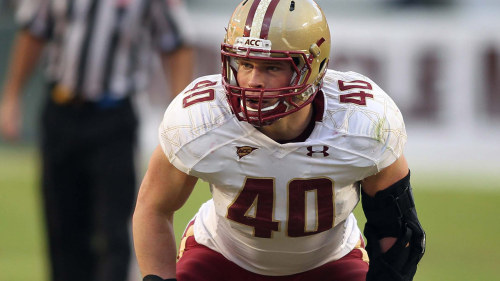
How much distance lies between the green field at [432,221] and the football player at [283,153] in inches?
114

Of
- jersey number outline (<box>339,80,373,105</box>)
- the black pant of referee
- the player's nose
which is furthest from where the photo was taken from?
the black pant of referee

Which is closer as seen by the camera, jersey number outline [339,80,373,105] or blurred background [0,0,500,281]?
jersey number outline [339,80,373,105]

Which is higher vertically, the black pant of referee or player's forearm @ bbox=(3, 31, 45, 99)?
player's forearm @ bbox=(3, 31, 45, 99)

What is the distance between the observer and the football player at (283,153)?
298 centimetres

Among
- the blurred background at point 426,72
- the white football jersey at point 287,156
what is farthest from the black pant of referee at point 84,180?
the blurred background at point 426,72

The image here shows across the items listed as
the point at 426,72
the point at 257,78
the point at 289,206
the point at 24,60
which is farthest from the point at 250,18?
the point at 426,72

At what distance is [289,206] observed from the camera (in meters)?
3.04

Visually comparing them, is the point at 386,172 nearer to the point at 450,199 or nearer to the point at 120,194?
the point at 120,194

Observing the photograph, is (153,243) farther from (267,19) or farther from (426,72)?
(426,72)

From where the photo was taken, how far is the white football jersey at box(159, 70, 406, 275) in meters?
2.99

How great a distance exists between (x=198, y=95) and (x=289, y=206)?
1.41 ft

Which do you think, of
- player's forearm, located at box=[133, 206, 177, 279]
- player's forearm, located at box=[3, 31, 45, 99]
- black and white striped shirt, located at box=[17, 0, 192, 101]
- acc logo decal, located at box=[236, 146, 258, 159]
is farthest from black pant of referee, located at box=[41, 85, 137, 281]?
acc logo decal, located at box=[236, 146, 258, 159]

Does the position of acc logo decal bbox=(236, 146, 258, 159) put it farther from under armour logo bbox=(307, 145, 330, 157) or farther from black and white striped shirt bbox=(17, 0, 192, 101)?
black and white striped shirt bbox=(17, 0, 192, 101)

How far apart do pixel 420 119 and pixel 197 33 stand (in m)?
2.12
